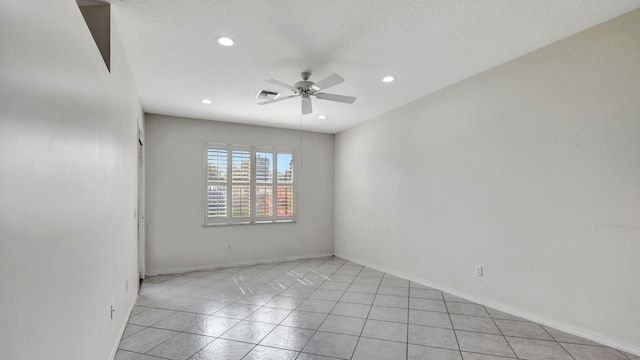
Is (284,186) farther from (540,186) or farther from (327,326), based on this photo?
(540,186)

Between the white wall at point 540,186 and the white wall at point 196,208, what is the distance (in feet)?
7.43

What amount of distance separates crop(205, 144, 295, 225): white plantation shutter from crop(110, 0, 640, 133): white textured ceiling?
1.79 metres

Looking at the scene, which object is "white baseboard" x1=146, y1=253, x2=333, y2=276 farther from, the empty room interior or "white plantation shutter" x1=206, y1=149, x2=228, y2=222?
"white plantation shutter" x1=206, y1=149, x2=228, y2=222

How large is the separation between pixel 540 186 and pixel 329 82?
229 centimetres

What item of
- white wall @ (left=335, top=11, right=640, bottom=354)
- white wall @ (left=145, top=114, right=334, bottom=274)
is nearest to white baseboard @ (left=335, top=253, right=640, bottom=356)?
white wall @ (left=335, top=11, right=640, bottom=354)

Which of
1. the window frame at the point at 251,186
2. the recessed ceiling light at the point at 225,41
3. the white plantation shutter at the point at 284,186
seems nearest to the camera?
the recessed ceiling light at the point at 225,41

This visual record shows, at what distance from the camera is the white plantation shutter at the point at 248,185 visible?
5.52m

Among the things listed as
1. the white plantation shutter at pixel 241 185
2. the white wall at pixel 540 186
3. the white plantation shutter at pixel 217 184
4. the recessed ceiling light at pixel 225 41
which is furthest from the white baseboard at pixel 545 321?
the recessed ceiling light at pixel 225 41

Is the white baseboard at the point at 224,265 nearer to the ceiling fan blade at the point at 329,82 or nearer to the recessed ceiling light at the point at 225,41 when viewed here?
the ceiling fan blade at the point at 329,82

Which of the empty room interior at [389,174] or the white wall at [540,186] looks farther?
the white wall at [540,186]

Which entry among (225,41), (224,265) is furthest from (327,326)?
(224,265)

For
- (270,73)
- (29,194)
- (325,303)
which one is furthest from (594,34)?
(29,194)

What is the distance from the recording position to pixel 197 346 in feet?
8.46

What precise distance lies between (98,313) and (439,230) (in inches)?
144
